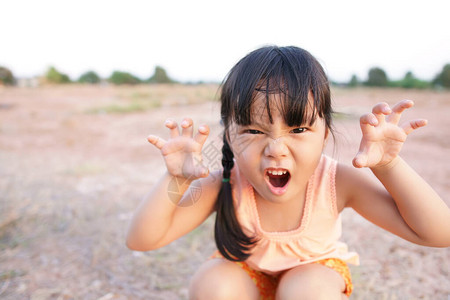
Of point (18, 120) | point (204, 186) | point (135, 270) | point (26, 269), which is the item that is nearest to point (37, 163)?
point (26, 269)

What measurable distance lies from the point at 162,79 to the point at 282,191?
20.8m

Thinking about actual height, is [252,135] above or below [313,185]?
above

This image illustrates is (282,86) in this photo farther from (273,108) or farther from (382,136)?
(382,136)

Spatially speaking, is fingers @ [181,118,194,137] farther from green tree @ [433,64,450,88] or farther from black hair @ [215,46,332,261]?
green tree @ [433,64,450,88]

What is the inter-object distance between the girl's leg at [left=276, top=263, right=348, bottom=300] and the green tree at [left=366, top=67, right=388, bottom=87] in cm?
2119

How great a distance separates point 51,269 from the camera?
6.47 ft

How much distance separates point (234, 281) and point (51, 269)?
1.24 meters

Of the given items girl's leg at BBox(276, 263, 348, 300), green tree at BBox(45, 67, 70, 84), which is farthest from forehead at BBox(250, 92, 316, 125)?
green tree at BBox(45, 67, 70, 84)

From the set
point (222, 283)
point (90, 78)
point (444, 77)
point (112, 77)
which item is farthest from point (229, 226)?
point (90, 78)

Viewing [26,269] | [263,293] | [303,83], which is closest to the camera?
[303,83]

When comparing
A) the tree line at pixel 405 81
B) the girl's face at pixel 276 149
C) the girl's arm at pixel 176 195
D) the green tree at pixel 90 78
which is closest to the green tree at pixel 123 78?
the green tree at pixel 90 78

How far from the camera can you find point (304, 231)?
1325 mm

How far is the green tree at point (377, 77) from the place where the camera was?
66.0 ft

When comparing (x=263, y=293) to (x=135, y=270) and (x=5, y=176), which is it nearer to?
(x=135, y=270)
